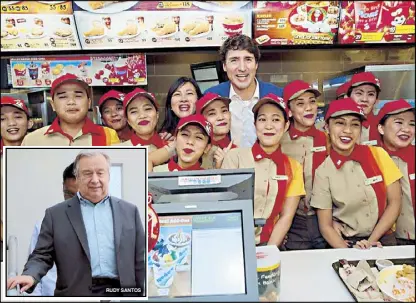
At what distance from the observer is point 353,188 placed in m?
2.50

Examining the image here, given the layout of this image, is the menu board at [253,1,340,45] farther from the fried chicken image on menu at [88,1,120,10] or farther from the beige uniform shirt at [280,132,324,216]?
the fried chicken image on menu at [88,1,120,10]

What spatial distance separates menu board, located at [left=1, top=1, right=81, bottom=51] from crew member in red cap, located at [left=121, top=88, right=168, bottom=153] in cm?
41

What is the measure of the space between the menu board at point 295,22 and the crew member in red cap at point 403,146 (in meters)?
0.55

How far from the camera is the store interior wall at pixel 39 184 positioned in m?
1.43

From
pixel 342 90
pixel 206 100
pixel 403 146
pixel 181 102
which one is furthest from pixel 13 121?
pixel 403 146

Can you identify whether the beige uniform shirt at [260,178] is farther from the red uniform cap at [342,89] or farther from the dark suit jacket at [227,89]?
the red uniform cap at [342,89]

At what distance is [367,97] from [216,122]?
90 centimetres

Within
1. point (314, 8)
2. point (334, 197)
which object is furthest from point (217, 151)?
point (314, 8)

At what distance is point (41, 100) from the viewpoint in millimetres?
2381

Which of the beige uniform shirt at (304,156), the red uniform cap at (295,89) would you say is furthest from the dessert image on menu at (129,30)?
the beige uniform shirt at (304,156)

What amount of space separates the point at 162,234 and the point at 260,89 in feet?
3.95

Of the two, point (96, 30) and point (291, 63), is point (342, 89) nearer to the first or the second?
point (291, 63)

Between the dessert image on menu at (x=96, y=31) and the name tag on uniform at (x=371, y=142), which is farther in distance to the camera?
the name tag on uniform at (x=371, y=142)

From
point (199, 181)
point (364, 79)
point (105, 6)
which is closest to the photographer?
point (199, 181)
